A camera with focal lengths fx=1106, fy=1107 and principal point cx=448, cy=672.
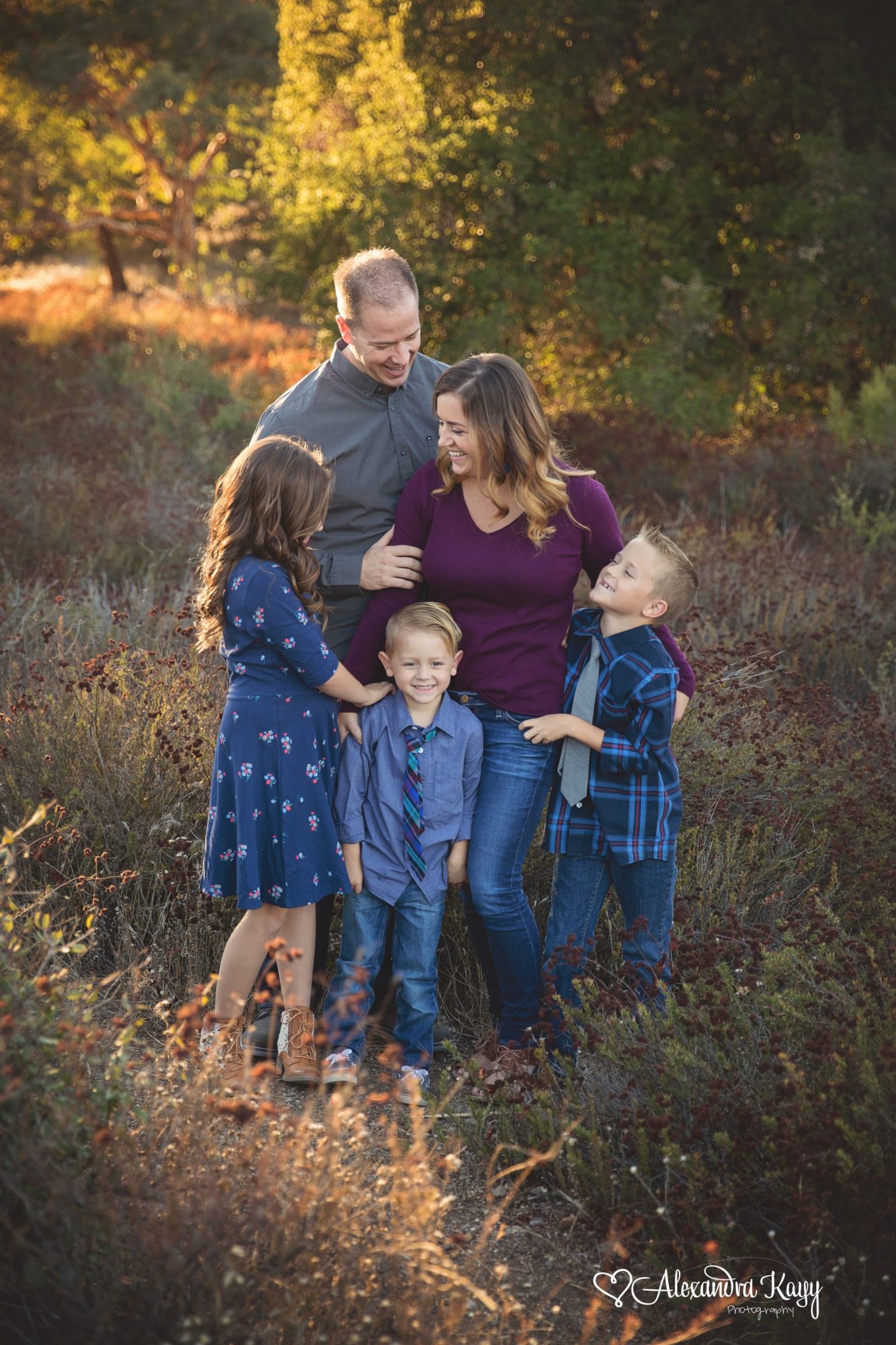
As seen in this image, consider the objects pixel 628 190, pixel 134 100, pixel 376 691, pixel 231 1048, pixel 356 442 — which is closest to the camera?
pixel 231 1048

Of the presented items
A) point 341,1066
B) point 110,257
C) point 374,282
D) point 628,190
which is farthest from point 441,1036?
point 110,257

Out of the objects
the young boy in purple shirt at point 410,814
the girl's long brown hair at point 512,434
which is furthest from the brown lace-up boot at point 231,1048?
the girl's long brown hair at point 512,434

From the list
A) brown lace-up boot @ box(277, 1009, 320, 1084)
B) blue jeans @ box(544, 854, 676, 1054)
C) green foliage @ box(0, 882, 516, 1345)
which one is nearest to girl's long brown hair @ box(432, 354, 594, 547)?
blue jeans @ box(544, 854, 676, 1054)

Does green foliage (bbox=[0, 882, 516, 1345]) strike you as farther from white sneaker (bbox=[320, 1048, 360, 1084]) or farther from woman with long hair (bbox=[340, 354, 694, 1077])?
woman with long hair (bbox=[340, 354, 694, 1077])

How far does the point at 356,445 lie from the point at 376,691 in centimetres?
78

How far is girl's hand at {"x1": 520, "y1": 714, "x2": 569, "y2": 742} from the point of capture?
314 centimetres

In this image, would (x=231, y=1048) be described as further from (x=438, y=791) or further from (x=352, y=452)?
(x=352, y=452)

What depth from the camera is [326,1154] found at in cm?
209

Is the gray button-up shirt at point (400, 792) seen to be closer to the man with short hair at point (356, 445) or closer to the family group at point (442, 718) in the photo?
the family group at point (442, 718)

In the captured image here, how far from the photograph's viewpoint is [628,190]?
12859mm

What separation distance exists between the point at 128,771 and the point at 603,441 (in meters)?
6.15

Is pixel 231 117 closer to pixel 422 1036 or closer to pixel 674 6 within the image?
pixel 674 6

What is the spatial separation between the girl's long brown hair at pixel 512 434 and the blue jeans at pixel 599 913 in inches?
38.4

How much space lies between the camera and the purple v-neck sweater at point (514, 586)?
3.20 meters
